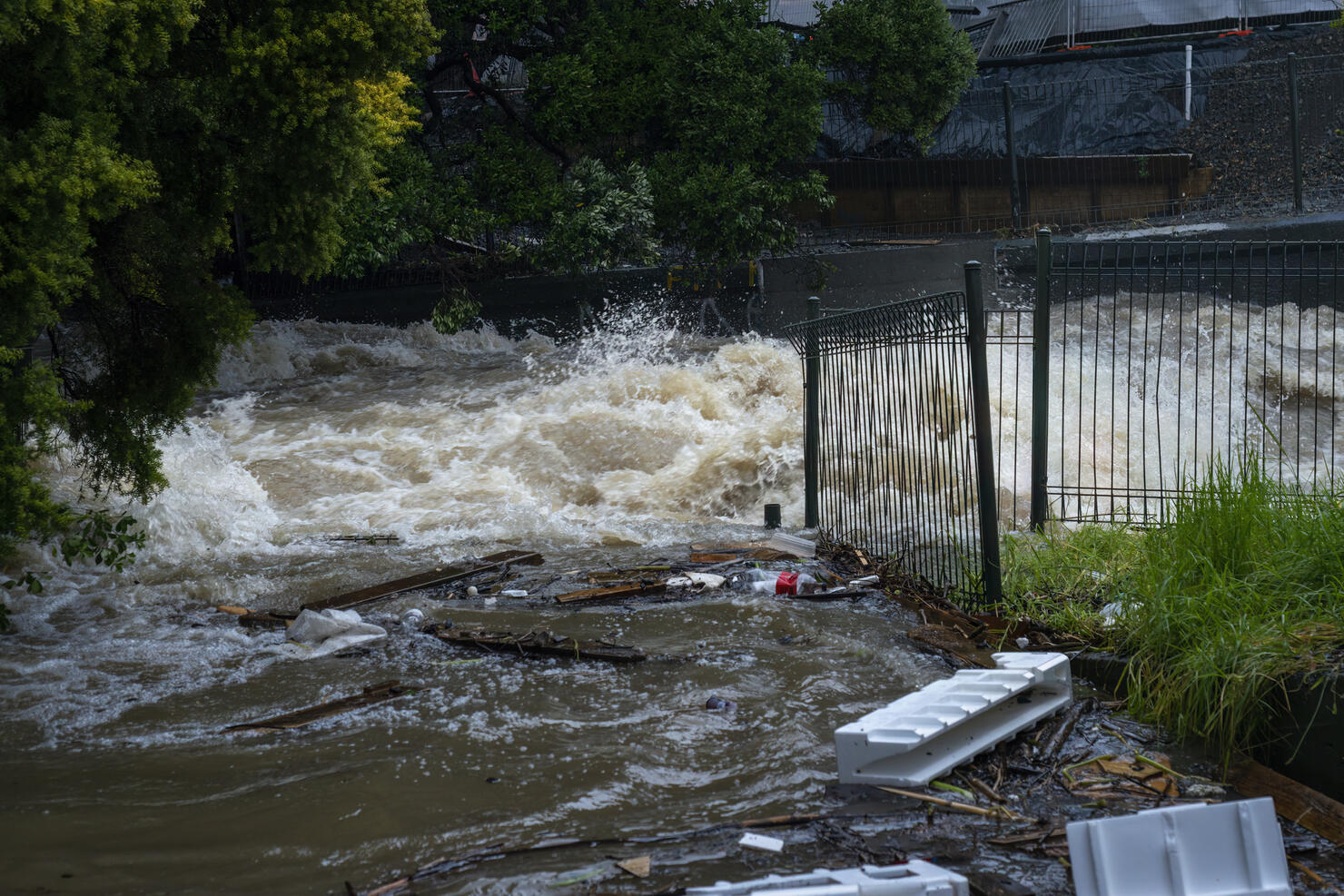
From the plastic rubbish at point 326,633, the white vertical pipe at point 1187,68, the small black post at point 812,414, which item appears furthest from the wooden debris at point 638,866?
the white vertical pipe at point 1187,68

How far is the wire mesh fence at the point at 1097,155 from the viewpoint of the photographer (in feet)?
64.4

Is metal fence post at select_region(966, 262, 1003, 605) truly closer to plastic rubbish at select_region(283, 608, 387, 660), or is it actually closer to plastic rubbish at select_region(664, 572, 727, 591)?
plastic rubbish at select_region(664, 572, 727, 591)

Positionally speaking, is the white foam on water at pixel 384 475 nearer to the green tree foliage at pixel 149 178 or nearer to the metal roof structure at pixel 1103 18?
the green tree foliage at pixel 149 178

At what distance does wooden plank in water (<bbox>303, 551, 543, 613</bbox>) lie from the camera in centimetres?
728

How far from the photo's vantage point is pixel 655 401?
13.6 meters

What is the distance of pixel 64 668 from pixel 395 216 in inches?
396

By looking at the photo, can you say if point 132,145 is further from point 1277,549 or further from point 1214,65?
point 1214,65

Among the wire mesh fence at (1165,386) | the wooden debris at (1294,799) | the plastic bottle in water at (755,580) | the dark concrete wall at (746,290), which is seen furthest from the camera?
the dark concrete wall at (746,290)

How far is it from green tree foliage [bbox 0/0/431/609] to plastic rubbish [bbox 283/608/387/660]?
1.47m

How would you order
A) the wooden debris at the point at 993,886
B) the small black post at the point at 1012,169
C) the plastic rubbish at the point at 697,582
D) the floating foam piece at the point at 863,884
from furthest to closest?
1. the small black post at the point at 1012,169
2. the plastic rubbish at the point at 697,582
3. the wooden debris at the point at 993,886
4. the floating foam piece at the point at 863,884

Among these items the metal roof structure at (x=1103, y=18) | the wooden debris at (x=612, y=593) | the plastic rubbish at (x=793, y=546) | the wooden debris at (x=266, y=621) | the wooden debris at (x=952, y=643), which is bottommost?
the wooden debris at (x=266, y=621)

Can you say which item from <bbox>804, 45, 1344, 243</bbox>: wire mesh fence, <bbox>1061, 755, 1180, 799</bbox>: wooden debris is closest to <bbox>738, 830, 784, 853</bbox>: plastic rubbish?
<bbox>1061, 755, 1180, 799</bbox>: wooden debris

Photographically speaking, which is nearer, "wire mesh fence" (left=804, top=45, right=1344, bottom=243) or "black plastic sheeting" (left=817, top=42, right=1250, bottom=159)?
"wire mesh fence" (left=804, top=45, right=1344, bottom=243)

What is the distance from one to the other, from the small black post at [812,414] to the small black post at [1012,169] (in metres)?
12.2
